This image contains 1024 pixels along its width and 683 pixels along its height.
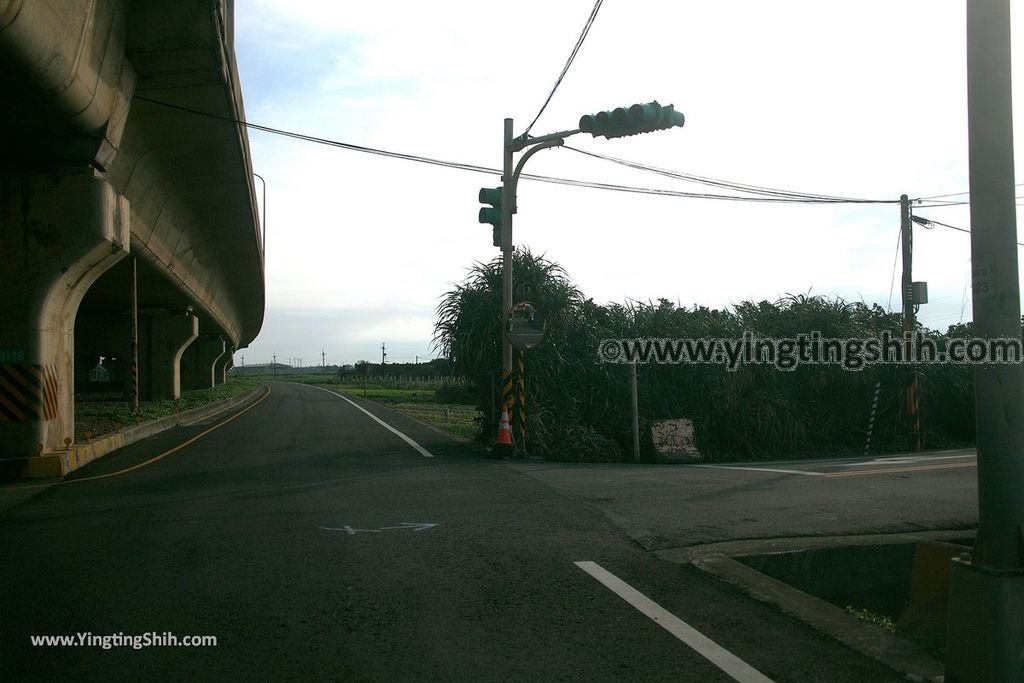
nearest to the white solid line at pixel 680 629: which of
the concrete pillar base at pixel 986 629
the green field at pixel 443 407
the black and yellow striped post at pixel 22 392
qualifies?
the concrete pillar base at pixel 986 629

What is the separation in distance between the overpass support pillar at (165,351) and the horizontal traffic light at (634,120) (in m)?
28.2

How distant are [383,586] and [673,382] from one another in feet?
45.6

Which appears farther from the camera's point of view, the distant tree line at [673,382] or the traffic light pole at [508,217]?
the distant tree line at [673,382]

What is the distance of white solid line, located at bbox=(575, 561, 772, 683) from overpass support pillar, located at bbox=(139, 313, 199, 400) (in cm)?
3370

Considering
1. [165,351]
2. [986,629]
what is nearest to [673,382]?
[986,629]

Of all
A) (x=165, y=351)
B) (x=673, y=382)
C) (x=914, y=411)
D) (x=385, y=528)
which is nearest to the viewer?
(x=385, y=528)

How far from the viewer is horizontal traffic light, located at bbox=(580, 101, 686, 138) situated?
40.6 ft

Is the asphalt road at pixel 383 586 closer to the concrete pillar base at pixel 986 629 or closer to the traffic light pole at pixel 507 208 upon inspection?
the concrete pillar base at pixel 986 629

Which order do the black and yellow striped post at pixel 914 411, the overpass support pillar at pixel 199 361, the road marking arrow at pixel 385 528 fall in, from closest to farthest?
the road marking arrow at pixel 385 528, the black and yellow striped post at pixel 914 411, the overpass support pillar at pixel 199 361

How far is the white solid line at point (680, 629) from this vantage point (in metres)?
4.41

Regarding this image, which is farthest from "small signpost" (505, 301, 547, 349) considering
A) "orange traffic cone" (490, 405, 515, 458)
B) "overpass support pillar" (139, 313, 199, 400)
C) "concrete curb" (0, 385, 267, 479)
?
"overpass support pillar" (139, 313, 199, 400)

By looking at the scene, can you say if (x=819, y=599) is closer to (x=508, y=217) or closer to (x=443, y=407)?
(x=508, y=217)

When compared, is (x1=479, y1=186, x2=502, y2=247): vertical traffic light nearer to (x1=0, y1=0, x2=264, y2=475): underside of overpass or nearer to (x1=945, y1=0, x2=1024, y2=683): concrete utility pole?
(x1=0, y1=0, x2=264, y2=475): underside of overpass

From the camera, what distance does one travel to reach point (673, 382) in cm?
1900
